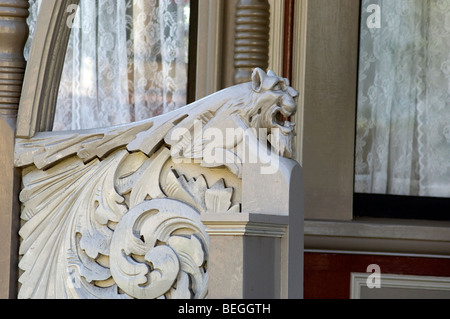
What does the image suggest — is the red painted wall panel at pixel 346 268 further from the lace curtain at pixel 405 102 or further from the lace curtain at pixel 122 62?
the lace curtain at pixel 122 62

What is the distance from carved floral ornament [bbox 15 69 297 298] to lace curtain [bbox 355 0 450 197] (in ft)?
5.93

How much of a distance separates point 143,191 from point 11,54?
0.42m

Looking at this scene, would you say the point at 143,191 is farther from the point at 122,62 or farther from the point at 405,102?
the point at 405,102

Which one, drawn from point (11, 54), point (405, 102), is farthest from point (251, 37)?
point (11, 54)

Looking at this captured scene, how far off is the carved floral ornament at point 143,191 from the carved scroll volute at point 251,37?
4.79 feet

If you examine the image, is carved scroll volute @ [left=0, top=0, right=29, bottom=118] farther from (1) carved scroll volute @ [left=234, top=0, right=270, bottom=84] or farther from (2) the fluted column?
(1) carved scroll volute @ [left=234, top=0, right=270, bottom=84]

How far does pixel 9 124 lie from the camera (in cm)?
167

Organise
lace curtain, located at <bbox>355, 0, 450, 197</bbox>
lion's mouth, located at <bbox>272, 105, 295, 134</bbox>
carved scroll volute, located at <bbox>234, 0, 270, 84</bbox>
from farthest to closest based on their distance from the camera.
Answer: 1. lace curtain, located at <bbox>355, 0, 450, 197</bbox>
2. carved scroll volute, located at <bbox>234, 0, 270, 84</bbox>
3. lion's mouth, located at <bbox>272, 105, 295, 134</bbox>

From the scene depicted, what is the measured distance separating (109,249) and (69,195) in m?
0.15

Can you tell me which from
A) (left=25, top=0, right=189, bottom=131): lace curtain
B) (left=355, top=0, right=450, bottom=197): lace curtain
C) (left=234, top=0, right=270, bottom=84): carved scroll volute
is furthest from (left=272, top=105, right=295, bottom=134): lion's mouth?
(left=355, top=0, right=450, bottom=197): lace curtain

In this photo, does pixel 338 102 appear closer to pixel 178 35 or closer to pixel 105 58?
pixel 178 35

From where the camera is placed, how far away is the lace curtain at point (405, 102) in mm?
3256

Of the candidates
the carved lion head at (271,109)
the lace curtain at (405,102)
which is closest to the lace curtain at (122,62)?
the lace curtain at (405,102)

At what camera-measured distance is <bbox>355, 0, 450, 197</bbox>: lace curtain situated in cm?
326
